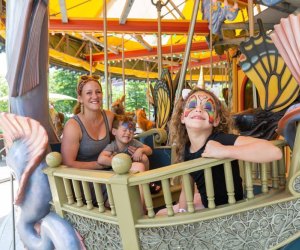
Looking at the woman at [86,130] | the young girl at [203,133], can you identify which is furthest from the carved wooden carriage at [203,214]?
the woman at [86,130]

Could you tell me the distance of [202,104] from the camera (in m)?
1.34

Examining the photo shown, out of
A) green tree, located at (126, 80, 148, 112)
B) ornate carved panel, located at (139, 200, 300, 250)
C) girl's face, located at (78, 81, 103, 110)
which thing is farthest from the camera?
green tree, located at (126, 80, 148, 112)

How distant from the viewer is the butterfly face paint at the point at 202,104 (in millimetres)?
1344

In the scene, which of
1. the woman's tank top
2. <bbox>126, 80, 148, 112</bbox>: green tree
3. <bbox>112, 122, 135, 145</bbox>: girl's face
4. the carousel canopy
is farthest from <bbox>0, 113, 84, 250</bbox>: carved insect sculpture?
<bbox>126, 80, 148, 112</bbox>: green tree

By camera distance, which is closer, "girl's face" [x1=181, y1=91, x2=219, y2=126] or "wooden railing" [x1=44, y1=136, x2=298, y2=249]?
"wooden railing" [x1=44, y1=136, x2=298, y2=249]

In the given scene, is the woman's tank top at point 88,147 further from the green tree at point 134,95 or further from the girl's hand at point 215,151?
the green tree at point 134,95

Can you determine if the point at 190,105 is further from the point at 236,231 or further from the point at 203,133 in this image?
the point at 236,231

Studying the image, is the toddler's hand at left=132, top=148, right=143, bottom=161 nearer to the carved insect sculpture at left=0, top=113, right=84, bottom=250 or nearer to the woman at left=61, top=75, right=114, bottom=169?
the woman at left=61, top=75, right=114, bottom=169

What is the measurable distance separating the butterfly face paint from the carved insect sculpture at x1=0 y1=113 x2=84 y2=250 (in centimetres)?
64

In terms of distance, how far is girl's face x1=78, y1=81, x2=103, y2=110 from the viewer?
1889mm

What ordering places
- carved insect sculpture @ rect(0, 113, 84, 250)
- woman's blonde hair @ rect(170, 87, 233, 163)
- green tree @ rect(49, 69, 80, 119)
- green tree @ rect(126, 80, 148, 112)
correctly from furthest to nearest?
green tree @ rect(126, 80, 148, 112) → green tree @ rect(49, 69, 80, 119) → carved insect sculpture @ rect(0, 113, 84, 250) → woman's blonde hair @ rect(170, 87, 233, 163)

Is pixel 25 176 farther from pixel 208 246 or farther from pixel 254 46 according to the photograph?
pixel 254 46

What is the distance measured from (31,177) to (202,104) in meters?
0.79

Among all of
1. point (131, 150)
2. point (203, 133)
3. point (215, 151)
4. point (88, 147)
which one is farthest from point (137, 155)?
point (215, 151)
